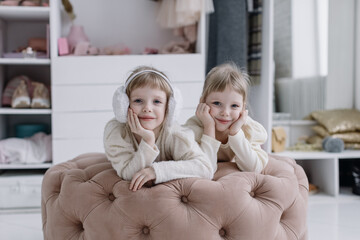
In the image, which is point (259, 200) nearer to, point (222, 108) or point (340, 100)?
point (222, 108)

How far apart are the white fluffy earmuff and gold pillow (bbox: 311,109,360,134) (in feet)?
6.45

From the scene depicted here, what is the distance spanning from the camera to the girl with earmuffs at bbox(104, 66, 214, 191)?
139 centimetres

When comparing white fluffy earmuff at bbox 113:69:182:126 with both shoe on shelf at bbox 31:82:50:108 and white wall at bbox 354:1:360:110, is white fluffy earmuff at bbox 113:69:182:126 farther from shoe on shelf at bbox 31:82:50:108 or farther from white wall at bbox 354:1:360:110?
white wall at bbox 354:1:360:110

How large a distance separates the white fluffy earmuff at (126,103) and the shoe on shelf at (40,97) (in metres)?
1.43

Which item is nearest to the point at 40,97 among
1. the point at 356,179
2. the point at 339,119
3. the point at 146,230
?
the point at 146,230

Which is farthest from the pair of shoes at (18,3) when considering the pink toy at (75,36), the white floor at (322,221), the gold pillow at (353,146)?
the gold pillow at (353,146)

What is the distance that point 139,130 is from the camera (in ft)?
4.62

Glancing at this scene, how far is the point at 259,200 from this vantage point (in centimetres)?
141

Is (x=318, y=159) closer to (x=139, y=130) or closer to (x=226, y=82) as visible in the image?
(x=226, y=82)

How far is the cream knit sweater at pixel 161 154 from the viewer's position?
139 centimetres

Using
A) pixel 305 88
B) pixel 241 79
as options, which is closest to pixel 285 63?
pixel 305 88

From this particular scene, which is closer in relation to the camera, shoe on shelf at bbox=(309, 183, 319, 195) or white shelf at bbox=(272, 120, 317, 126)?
shoe on shelf at bbox=(309, 183, 319, 195)

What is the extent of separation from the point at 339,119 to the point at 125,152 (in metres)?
2.18

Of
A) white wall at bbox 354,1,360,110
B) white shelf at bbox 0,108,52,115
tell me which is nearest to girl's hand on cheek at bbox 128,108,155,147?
white shelf at bbox 0,108,52,115
